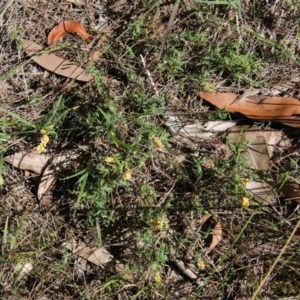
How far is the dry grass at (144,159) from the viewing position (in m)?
3.29

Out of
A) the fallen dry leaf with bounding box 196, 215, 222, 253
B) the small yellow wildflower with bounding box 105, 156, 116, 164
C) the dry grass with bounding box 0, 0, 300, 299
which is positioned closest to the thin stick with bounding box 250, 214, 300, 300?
the dry grass with bounding box 0, 0, 300, 299

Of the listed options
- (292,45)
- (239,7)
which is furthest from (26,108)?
(292,45)

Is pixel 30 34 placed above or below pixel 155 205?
above

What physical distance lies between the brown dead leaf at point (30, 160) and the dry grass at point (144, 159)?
55mm

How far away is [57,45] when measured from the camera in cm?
341

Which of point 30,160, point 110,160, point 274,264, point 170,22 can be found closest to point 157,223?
point 110,160

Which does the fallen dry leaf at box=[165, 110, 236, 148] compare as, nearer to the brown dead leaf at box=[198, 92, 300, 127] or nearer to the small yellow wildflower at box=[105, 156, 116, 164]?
the brown dead leaf at box=[198, 92, 300, 127]

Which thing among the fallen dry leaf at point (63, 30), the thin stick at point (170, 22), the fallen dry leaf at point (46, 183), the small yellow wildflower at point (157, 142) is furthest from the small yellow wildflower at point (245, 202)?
the fallen dry leaf at point (63, 30)

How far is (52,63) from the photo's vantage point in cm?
340

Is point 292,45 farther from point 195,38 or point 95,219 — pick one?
point 95,219

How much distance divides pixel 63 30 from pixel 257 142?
52.1 inches

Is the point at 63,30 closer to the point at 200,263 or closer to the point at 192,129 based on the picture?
the point at 192,129

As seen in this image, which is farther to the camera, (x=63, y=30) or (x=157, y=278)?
(x=63, y=30)

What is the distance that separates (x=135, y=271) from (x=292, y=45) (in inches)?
63.7
